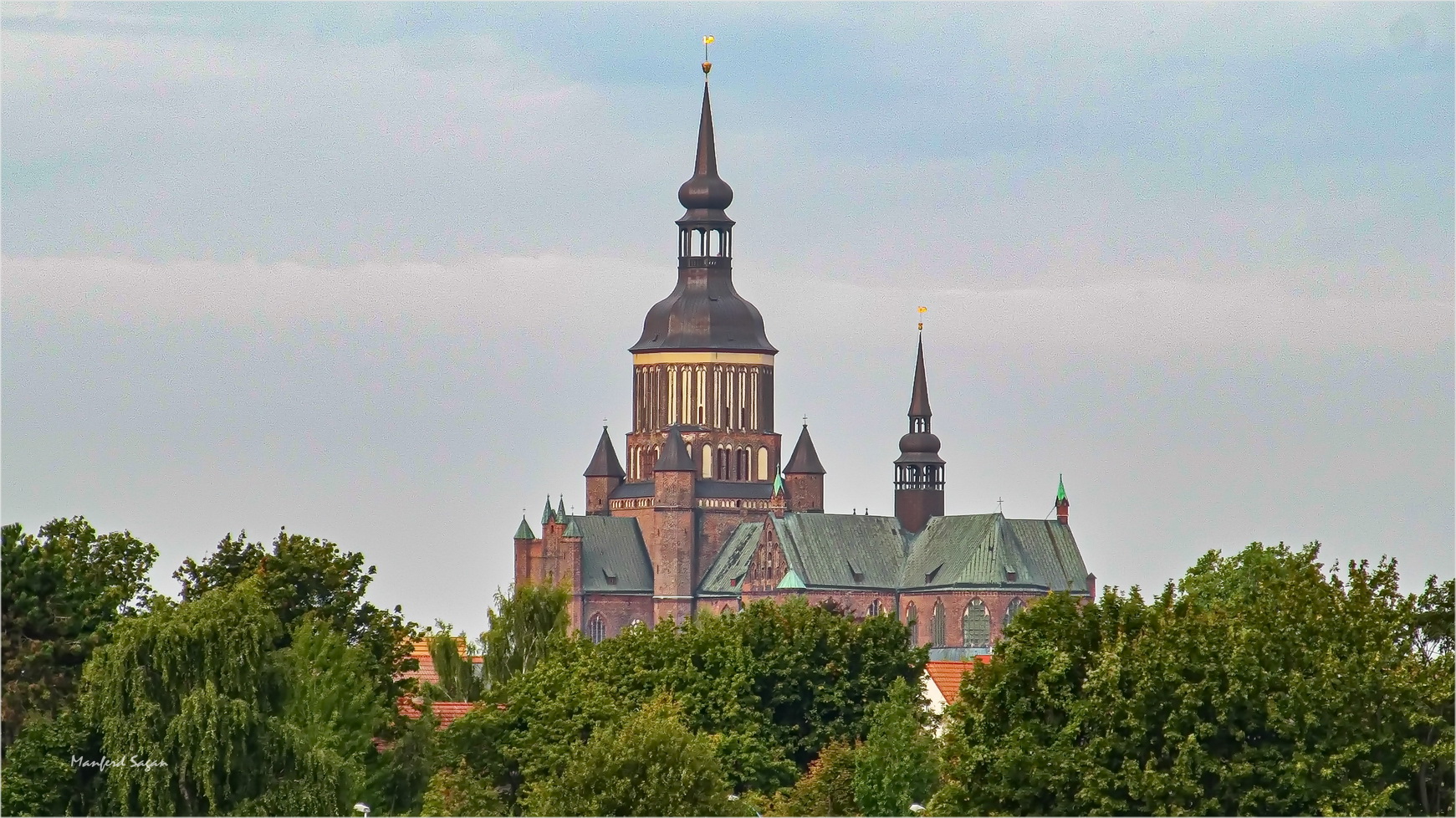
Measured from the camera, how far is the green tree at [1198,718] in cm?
5450

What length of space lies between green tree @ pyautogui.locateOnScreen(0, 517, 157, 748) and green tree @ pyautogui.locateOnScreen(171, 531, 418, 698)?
3.73 metres

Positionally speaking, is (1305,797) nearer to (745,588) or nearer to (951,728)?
(951,728)

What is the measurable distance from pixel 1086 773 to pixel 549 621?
58.8 meters

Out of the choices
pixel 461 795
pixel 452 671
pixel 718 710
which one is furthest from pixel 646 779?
pixel 452 671

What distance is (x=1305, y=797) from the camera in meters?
54.2

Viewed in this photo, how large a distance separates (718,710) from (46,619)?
1548cm

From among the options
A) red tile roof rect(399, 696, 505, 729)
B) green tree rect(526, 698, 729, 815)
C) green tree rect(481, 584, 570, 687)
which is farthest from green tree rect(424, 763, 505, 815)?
green tree rect(481, 584, 570, 687)

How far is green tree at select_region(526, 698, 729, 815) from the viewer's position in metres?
60.0

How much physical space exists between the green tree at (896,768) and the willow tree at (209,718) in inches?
439

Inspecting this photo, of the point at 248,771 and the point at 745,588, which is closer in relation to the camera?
the point at 248,771

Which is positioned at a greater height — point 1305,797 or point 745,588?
point 745,588

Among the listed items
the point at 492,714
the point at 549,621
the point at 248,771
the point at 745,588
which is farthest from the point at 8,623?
the point at 745,588

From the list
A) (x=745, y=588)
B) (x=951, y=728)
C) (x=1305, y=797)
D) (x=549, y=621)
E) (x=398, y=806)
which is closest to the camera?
(x=1305, y=797)

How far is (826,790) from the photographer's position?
2844 inches
